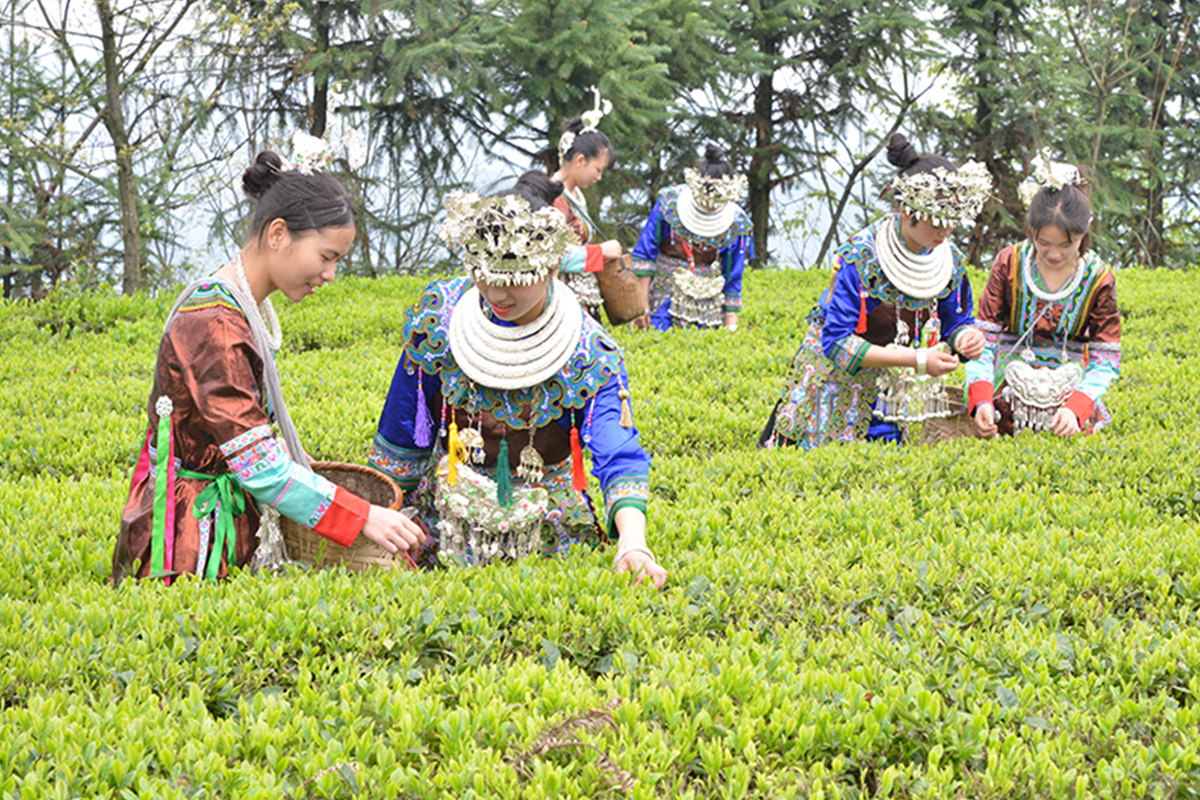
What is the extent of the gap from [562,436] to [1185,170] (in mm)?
23142

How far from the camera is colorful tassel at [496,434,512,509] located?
158 inches

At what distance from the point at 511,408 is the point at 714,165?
8060 mm

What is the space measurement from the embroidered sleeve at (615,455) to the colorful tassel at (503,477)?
0.36m

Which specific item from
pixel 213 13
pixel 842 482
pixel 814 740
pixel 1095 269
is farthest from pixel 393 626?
pixel 213 13

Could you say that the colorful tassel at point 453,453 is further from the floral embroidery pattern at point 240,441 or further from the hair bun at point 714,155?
the hair bun at point 714,155

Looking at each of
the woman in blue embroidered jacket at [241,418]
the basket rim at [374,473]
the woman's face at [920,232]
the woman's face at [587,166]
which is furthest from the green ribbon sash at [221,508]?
the woman's face at [587,166]

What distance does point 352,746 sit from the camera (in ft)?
9.02

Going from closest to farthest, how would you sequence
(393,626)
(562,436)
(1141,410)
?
(393,626) → (562,436) → (1141,410)

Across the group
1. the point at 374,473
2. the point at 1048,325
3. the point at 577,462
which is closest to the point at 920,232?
the point at 1048,325

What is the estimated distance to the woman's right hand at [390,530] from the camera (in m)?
3.55

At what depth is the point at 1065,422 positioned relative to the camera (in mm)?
6430

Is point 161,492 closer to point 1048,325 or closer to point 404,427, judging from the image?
point 404,427

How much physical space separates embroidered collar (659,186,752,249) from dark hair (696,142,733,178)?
365 millimetres

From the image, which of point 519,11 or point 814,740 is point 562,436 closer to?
point 814,740
